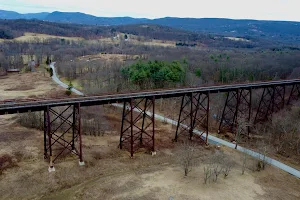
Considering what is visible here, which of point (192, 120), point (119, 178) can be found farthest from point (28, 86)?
point (119, 178)

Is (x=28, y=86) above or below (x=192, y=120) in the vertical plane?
below

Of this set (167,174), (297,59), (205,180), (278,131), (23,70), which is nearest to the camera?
Result: (205,180)

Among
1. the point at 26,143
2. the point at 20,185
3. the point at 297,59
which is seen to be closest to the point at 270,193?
the point at 20,185

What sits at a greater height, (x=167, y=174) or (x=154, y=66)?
(x=154, y=66)

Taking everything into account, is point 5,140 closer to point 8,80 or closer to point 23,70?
point 8,80

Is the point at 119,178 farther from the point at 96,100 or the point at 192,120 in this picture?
the point at 192,120

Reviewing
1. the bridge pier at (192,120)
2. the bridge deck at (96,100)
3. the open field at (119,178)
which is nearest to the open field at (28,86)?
the open field at (119,178)

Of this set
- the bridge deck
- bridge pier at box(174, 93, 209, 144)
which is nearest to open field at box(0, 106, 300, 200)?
bridge pier at box(174, 93, 209, 144)

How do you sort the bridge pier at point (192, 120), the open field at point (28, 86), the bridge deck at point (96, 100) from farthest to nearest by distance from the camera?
the open field at point (28, 86)
the bridge pier at point (192, 120)
the bridge deck at point (96, 100)

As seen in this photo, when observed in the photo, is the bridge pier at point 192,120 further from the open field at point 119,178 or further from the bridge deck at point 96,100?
the open field at point 119,178
